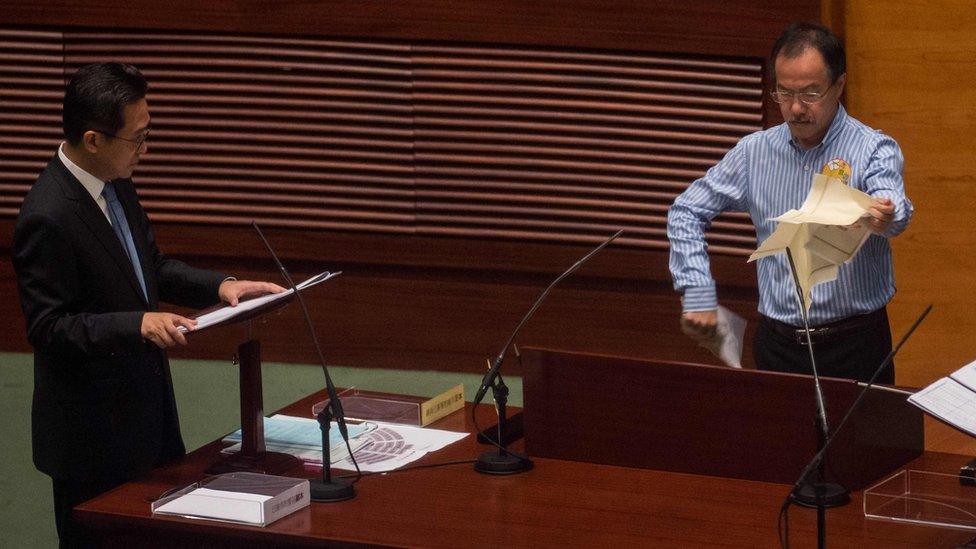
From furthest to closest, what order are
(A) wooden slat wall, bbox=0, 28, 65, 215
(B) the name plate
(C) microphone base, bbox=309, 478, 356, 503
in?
(A) wooden slat wall, bbox=0, 28, 65, 215 < (B) the name plate < (C) microphone base, bbox=309, 478, 356, 503

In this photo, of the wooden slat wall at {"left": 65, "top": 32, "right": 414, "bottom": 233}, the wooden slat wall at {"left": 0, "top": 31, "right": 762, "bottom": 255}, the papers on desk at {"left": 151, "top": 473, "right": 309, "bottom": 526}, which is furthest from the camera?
the wooden slat wall at {"left": 65, "top": 32, "right": 414, "bottom": 233}

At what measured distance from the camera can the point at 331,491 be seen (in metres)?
2.72

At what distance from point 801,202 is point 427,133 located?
233cm

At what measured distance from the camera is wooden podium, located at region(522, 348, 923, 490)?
271 cm

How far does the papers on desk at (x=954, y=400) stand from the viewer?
250cm

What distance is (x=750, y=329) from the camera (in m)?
5.28

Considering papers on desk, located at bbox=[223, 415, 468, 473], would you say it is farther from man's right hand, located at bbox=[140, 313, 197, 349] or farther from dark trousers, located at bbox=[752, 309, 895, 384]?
dark trousers, located at bbox=[752, 309, 895, 384]

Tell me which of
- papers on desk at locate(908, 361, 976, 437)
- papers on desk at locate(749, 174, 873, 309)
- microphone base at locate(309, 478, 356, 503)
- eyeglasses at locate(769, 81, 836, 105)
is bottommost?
microphone base at locate(309, 478, 356, 503)

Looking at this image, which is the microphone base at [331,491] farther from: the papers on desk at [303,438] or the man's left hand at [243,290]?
the man's left hand at [243,290]

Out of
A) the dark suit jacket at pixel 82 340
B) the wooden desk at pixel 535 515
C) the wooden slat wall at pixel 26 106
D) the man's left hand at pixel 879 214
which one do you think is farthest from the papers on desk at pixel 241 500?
the wooden slat wall at pixel 26 106

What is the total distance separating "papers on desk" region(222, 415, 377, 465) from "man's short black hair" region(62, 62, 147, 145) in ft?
2.38

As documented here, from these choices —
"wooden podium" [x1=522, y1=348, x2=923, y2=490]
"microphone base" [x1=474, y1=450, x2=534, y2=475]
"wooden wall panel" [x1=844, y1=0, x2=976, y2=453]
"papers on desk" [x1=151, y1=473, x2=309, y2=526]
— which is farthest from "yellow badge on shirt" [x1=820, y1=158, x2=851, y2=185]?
"wooden wall panel" [x1=844, y1=0, x2=976, y2=453]

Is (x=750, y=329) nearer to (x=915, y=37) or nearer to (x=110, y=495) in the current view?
(x=915, y=37)

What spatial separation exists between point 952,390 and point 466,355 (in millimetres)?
3095
